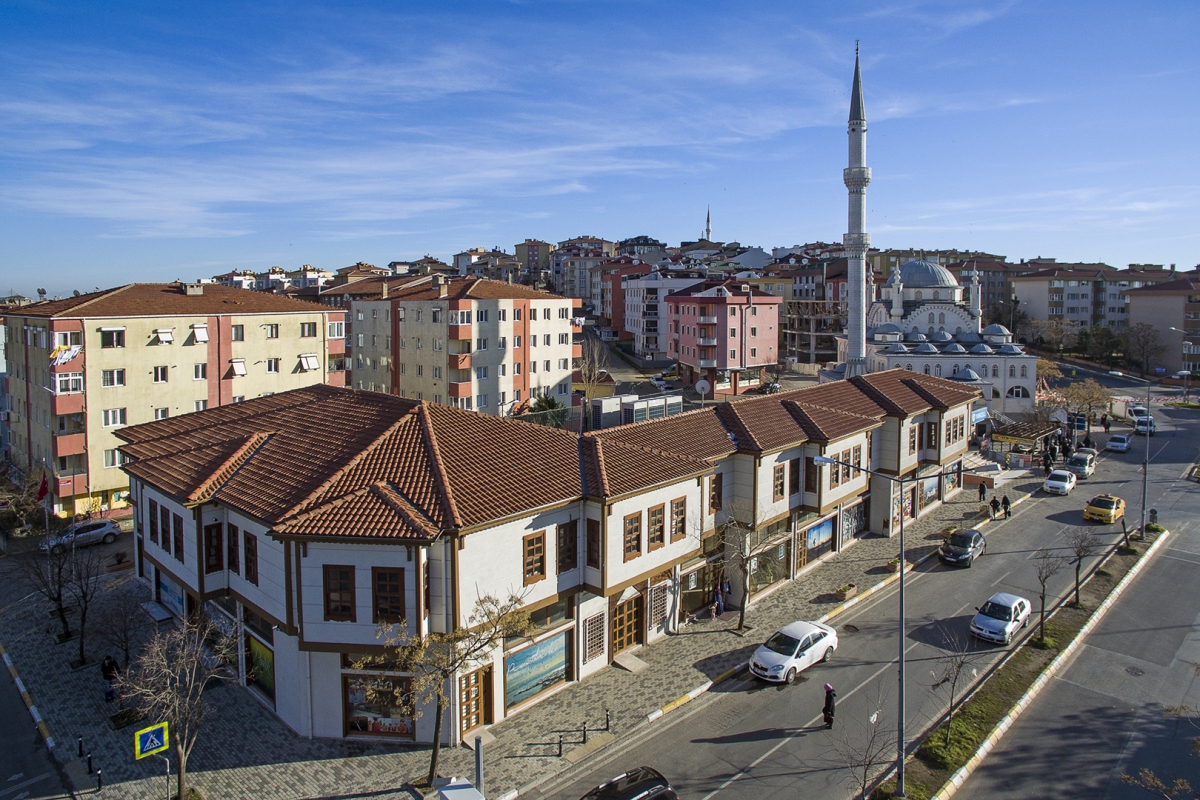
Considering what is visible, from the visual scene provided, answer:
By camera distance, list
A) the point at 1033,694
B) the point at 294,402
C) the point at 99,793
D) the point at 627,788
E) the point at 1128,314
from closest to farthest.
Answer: the point at 627,788 → the point at 99,793 → the point at 1033,694 → the point at 294,402 → the point at 1128,314

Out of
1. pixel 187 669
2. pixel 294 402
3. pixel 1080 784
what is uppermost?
pixel 294 402

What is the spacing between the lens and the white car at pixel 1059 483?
40.0 m

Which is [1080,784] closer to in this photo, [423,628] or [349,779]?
[423,628]

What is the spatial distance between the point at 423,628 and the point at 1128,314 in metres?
113

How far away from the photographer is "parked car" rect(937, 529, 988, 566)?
29.3m

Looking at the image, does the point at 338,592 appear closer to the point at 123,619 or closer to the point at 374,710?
the point at 374,710

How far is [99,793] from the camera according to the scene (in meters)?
15.7

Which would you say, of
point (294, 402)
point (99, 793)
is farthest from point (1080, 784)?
point (294, 402)

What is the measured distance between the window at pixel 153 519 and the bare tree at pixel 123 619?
209 centimetres

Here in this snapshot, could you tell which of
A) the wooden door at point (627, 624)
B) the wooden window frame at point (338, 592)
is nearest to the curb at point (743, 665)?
the wooden door at point (627, 624)

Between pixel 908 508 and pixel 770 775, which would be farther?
pixel 908 508

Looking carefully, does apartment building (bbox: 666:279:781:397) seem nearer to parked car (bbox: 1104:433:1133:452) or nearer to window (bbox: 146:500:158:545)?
parked car (bbox: 1104:433:1133:452)

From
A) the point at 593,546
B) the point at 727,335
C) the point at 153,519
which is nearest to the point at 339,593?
the point at 593,546

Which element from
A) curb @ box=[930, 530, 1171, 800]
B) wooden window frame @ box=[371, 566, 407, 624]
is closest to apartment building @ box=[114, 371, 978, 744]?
wooden window frame @ box=[371, 566, 407, 624]
